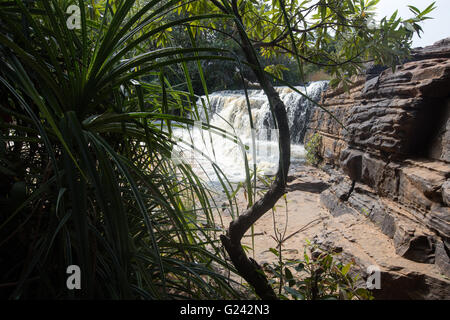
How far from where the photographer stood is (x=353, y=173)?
3371 millimetres

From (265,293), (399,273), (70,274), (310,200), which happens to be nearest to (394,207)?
(399,273)

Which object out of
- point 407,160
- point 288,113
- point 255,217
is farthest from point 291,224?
point 288,113

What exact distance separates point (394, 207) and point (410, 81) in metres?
1.16

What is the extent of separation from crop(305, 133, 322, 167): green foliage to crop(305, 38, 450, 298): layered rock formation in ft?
6.18

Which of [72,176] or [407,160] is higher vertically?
[72,176]

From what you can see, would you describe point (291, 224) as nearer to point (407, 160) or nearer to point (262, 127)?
point (407, 160)

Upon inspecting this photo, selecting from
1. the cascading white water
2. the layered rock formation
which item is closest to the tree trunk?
the layered rock formation

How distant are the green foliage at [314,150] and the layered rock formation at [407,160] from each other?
6.18ft

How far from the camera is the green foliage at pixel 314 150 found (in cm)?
554

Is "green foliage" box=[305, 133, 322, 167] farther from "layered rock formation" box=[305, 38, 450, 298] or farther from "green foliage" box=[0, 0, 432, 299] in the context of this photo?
"green foliage" box=[0, 0, 432, 299]

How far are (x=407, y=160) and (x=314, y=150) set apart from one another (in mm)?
3125

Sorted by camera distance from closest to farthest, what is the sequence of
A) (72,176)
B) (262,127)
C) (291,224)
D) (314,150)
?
(72,176) < (291,224) < (314,150) < (262,127)

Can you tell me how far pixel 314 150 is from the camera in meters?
5.62
